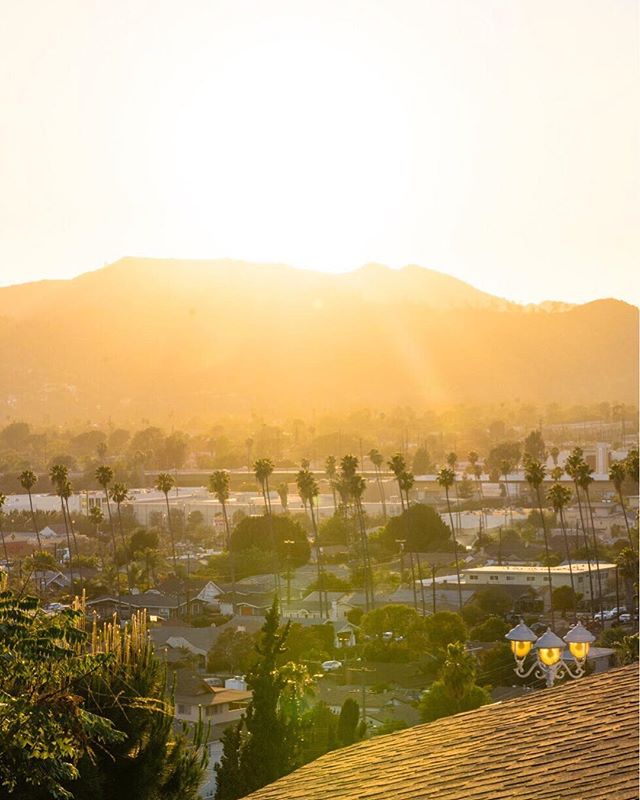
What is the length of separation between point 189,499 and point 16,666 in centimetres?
9866

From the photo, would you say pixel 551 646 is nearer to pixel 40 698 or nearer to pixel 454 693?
pixel 40 698

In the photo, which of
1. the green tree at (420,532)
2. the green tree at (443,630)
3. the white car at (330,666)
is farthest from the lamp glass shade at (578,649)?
the green tree at (420,532)

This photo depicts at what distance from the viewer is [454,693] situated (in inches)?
1183

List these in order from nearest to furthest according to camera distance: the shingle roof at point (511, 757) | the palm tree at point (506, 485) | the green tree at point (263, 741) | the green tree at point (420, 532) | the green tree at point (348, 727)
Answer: the shingle roof at point (511, 757)
the green tree at point (263, 741)
the green tree at point (348, 727)
the green tree at point (420, 532)
the palm tree at point (506, 485)

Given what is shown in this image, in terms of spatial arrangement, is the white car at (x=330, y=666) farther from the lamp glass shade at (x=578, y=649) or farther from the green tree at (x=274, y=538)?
the lamp glass shade at (x=578, y=649)

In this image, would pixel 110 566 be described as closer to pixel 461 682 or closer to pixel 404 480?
pixel 404 480

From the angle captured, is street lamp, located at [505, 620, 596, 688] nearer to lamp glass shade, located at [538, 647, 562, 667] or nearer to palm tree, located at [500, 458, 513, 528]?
lamp glass shade, located at [538, 647, 562, 667]

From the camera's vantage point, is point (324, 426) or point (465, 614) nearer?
point (465, 614)

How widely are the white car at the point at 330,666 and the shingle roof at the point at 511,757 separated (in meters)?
29.9

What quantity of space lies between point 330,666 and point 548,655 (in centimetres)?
2765

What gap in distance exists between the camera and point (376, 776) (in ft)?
29.0

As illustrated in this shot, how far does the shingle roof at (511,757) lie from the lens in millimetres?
6523

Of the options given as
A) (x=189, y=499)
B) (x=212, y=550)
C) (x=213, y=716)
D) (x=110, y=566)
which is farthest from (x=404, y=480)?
(x=189, y=499)

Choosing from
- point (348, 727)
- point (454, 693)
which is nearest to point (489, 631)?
point (454, 693)
